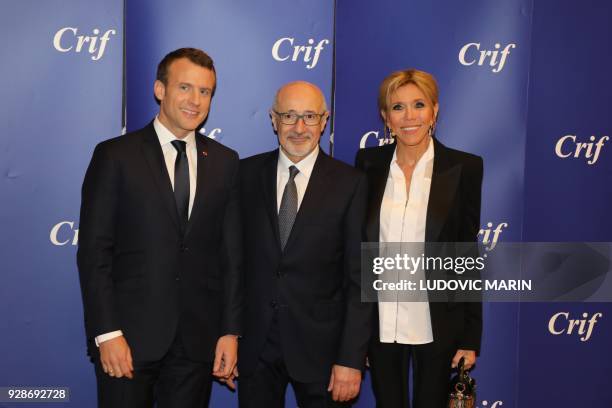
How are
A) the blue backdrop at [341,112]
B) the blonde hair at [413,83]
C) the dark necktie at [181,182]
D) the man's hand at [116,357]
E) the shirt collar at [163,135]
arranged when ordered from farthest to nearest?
the blue backdrop at [341,112], the blonde hair at [413,83], the shirt collar at [163,135], the dark necktie at [181,182], the man's hand at [116,357]

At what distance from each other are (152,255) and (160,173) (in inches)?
14.5

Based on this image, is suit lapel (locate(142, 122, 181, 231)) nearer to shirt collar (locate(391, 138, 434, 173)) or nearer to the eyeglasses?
the eyeglasses

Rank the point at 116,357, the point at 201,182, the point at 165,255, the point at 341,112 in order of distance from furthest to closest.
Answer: the point at 341,112
the point at 201,182
the point at 165,255
the point at 116,357

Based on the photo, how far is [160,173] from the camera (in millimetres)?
2777

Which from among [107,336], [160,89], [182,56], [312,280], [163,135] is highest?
[182,56]

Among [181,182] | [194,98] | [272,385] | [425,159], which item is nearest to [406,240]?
[425,159]

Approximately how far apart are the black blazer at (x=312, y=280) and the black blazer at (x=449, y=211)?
193 mm

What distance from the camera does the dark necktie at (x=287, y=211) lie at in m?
2.90

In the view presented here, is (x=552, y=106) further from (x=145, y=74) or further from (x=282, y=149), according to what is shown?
(x=145, y=74)

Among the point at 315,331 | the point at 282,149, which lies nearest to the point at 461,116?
the point at 282,149

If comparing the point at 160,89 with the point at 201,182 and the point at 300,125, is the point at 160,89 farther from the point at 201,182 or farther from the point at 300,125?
the point at 300,125

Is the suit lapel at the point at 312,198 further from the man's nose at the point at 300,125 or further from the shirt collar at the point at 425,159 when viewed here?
the shirt collar at the point at 425,159

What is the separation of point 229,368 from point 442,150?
1.54 metres

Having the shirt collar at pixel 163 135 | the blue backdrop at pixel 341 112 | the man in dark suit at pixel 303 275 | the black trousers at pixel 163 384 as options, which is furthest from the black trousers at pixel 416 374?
the shirt collar at pixel 163 135
